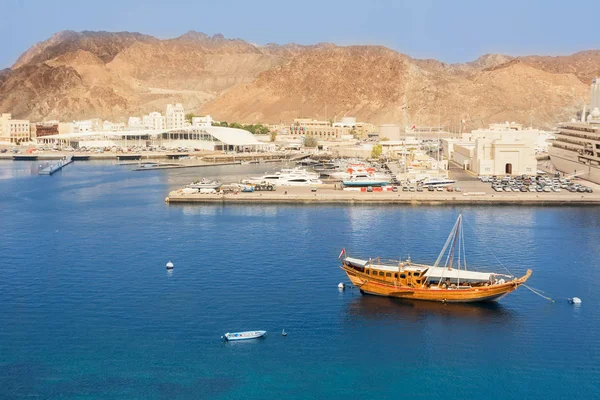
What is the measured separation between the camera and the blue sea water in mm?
16016

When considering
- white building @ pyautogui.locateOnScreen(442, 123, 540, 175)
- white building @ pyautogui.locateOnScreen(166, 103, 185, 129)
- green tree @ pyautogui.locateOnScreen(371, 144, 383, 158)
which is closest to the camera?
white building @ pyautogui.locateOnScreen(442, 123, 540, 175)

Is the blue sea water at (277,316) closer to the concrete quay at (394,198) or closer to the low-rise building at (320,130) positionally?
the concrete quay at (394,198)

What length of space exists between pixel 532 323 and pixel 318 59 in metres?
100

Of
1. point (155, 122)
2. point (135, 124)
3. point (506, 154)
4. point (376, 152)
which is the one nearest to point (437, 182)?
point (506, 154)

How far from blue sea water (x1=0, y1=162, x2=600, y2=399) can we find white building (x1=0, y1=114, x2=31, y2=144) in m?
55.9

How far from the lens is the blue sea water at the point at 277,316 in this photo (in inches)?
631

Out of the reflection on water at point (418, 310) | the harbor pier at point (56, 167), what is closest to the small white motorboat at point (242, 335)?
the reflection on water at point (418, 310)

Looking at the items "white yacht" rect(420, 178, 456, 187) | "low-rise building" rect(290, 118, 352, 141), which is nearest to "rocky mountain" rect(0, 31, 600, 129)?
"low-rise building" rect(290, 118, 352, 141)

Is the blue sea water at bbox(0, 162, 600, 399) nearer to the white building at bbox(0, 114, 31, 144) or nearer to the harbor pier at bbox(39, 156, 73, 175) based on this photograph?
the harbor pier at bbox(39, 156, 73, 175)

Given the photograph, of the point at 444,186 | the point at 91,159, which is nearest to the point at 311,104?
the point at 91,159

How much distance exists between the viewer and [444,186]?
139 ft

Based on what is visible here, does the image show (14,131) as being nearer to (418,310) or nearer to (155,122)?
(155,122)

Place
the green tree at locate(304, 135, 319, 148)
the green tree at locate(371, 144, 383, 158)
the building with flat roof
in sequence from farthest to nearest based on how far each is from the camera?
1. the green tree at locate(304, 135, 319, 148)
2. the building with flat roof
3. the green tree at locate(371, 144, 383, 158)

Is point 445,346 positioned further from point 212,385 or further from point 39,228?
point 39,228
